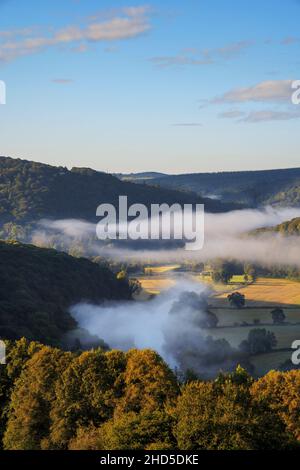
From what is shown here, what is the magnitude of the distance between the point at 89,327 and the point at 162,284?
66.2 meters

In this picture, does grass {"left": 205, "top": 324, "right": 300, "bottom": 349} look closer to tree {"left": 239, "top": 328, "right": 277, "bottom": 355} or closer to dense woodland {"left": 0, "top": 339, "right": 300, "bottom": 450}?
tree {"left": 239, "top": 328, "right": 277, "bottom": 355}

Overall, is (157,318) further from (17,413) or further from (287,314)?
(17,413)

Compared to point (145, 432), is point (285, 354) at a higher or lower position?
lower

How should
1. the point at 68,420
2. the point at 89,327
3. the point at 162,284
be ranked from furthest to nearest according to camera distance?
1. the point at 162,284
2. the point at 89,327
3. the point at 68,420

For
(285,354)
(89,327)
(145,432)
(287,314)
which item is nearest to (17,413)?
(145,432)

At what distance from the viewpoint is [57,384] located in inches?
1682

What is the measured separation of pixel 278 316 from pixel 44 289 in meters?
41.3

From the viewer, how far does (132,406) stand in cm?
4056

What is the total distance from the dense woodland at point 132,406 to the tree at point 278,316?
214 ft

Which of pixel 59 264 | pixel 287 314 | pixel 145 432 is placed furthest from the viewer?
pixel 287 314

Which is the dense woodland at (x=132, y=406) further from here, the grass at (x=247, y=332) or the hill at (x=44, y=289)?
the grass at (x=247, y=332)

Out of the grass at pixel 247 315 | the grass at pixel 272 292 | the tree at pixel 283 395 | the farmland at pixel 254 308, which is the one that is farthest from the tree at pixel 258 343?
the tree at pixel 283 395

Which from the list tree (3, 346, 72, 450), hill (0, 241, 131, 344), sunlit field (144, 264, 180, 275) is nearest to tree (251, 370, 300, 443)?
tree (3, 346, 72, 450)

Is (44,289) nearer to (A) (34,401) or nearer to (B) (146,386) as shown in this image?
(A) (34,401)
